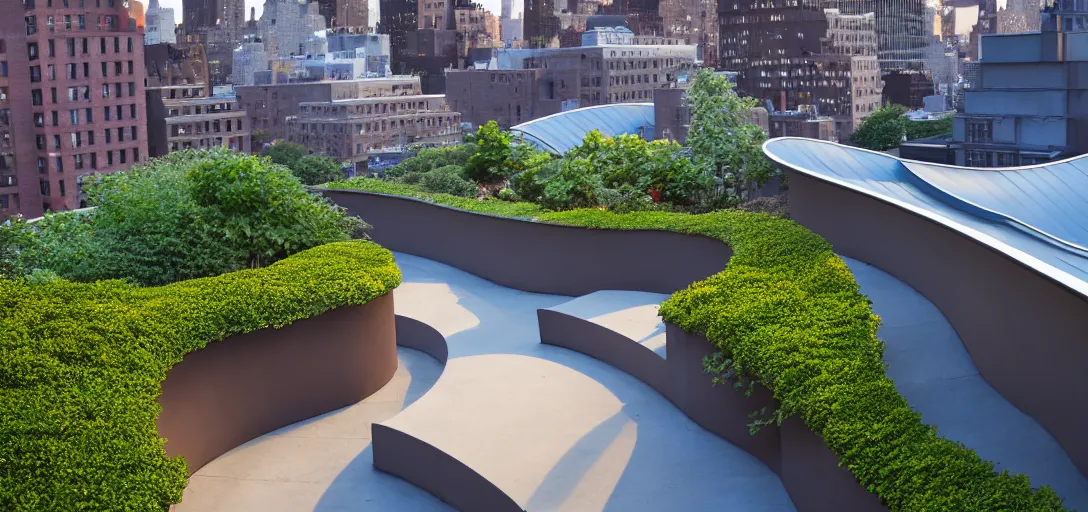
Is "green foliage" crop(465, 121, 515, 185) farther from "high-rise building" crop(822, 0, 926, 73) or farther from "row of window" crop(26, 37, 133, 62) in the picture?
"high-rise building" crop(822, 0, 926, 73)

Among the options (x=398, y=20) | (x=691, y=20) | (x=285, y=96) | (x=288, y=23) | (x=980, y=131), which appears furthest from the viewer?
(x=398, y=20)

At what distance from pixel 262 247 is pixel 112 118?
53022mm

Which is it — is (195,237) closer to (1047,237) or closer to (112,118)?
(1047,237)

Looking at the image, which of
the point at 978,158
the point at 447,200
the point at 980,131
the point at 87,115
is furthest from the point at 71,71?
the point at 447,200

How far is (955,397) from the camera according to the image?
25.0ft

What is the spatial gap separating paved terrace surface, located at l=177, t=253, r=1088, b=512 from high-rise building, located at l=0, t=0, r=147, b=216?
48.1 m

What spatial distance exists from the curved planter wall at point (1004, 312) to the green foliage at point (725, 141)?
473cm

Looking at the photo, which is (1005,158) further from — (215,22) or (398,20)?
(215,22)

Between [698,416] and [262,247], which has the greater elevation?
[262,247]

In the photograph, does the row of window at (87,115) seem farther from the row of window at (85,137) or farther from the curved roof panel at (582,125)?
the curved roof panel at (582,125)

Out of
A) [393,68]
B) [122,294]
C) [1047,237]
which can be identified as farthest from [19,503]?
[393,68]

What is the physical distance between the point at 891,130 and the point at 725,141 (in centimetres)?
4746

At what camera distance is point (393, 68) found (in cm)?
13925

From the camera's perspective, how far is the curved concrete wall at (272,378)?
29.3 feet
